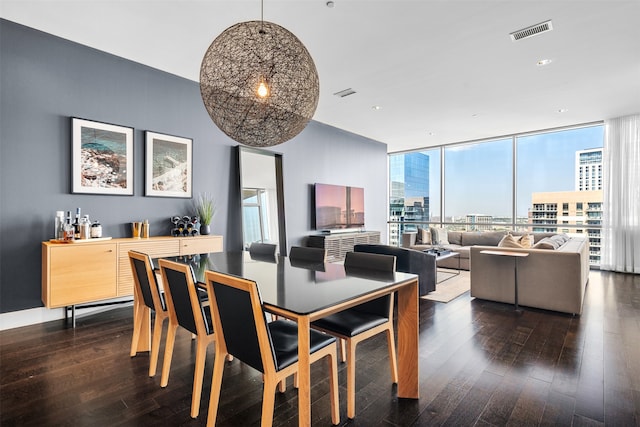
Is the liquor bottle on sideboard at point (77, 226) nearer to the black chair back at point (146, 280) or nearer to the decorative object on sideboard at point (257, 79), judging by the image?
the black chair back at point (146, 280)

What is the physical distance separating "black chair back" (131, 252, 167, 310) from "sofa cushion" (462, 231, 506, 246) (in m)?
6.33

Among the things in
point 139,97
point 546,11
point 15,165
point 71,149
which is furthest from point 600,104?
point 15,165

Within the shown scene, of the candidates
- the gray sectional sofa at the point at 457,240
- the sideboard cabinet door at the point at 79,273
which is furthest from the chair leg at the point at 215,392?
the gray sectional sofa at the point at 457,240

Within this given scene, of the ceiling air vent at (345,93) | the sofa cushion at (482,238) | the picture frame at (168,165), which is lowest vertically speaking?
the sofa cushion at (482,238)

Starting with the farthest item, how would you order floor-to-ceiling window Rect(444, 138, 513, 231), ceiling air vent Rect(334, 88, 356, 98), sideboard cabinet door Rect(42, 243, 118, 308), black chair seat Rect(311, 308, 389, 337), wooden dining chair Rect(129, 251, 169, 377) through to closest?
floor-to-ceiling window Rect(444, 138, 513, 231) → ceiling air vent Rect(334, 88, 356, 98) → sideboard cabinet door Rect(42, 243, 118, 308) → wooden dining chair Rect(129, 251, 169, 377) → black chair seat Rect(311, 308, 389, 337)

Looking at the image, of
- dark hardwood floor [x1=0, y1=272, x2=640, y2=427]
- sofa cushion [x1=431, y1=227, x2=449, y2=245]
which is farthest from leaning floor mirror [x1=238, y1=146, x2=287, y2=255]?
sofa cushion [x1=431, y1=227, x2=449, y2=245]

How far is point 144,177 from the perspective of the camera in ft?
12.9

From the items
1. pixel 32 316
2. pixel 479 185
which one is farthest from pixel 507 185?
pixel 32 316

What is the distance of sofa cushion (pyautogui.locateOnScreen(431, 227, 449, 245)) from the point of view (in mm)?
6984

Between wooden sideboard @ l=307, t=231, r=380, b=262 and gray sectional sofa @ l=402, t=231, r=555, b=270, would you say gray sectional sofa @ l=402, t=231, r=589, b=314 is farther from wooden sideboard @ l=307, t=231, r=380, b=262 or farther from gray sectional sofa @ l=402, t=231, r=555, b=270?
wooden sideboard @ l=307, t=231, r=380, b=262

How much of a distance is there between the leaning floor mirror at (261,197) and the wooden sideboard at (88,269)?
5.13 ft

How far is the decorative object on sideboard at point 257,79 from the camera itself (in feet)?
5.90

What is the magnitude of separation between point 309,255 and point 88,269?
2.19 metres

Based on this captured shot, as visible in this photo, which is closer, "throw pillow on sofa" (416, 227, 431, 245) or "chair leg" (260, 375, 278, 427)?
"chair leg" (260, 375, 278, 427)
